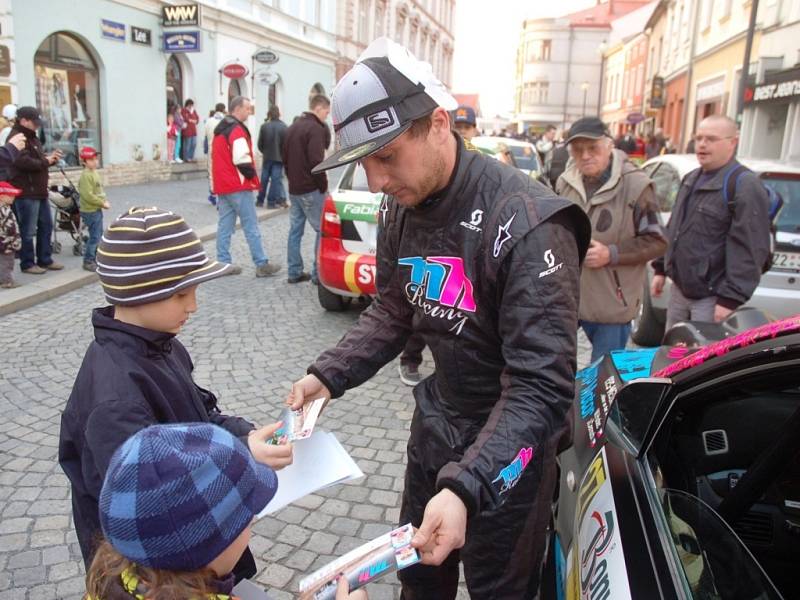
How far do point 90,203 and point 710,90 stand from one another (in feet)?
71.2

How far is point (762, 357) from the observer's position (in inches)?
65.1

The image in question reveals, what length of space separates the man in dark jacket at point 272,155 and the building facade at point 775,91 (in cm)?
1047

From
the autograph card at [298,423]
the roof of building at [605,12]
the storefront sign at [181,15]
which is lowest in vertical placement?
the autograph card at [298,423]

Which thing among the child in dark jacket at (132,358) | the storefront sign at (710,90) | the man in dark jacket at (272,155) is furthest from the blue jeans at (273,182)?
the storefront sign at (710,90)

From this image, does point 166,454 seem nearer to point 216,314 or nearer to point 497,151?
point 216,314

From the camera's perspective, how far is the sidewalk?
6.42 m

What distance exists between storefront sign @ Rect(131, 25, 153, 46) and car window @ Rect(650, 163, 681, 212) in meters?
13.1

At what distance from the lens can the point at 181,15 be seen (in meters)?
15.8

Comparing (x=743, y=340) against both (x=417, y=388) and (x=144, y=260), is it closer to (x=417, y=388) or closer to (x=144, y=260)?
(x=417, y=388)

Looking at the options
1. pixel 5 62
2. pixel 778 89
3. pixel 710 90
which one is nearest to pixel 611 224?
pixel 5 62

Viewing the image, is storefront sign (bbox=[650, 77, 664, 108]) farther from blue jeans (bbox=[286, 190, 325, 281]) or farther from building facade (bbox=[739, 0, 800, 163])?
blue jeans (bbox=[286, 190, 325, 281])

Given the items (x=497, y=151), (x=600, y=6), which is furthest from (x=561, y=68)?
(x=497, y=151)

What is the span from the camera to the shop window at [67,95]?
1310cm

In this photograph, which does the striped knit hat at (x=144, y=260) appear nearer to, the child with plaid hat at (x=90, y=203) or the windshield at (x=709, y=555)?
the windshield at (x=709, y=555)
